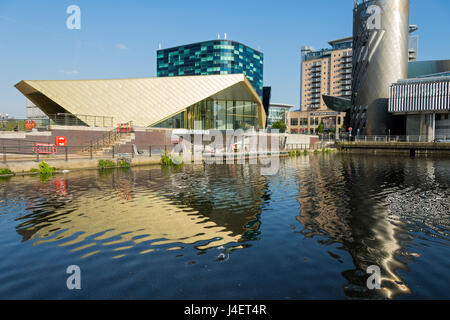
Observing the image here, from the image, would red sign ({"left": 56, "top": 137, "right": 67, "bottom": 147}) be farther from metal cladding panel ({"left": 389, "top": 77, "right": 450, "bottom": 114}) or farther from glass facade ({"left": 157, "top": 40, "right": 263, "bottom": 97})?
glass facade ({"left": 157, "top": 40, "right": 263, "bottom": 97})

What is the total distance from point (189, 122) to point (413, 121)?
179 feet

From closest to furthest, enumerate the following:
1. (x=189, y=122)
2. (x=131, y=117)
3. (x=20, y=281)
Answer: (x=20, y=281), (x=131, y=117), (x=189, y=122)

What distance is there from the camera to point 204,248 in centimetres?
661

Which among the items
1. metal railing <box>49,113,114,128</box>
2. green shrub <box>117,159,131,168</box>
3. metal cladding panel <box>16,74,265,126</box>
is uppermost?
metal cladding panel <box>16,74,265,126</box>

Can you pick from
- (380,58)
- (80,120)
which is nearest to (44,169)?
(80,120)

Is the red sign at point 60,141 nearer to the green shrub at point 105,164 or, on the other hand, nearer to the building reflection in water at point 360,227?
the green shrub at point 105,164

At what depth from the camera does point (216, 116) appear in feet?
148

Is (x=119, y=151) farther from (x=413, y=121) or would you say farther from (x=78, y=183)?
(x=413, y=121)

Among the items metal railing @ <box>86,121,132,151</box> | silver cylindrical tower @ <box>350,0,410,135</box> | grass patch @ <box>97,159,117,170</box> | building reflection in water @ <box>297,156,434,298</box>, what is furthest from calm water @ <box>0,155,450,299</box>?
silver cylindrical tower @ <box>350,0,410,135</box>

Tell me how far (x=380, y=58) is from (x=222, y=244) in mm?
81468

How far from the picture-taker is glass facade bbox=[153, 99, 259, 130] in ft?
128

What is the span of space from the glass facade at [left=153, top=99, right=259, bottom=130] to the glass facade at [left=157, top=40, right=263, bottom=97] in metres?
72.5

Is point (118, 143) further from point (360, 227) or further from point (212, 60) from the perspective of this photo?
point (212, 60)

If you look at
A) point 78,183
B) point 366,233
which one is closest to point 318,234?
point 366,233
